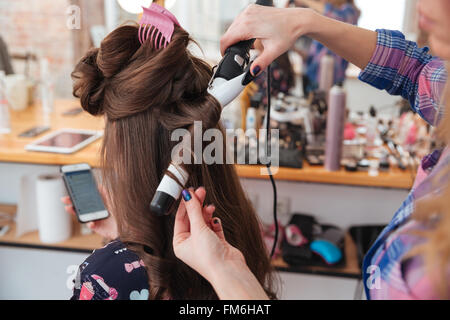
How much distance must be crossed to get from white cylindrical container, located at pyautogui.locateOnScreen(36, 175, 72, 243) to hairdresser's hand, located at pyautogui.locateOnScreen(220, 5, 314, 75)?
43.3 inches

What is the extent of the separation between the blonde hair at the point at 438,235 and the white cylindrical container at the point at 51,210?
1408 millimetres

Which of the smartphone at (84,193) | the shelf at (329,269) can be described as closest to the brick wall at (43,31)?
the smartphone at (84,193)

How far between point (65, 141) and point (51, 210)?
0.26m

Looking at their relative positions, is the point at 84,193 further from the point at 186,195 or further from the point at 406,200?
the point at 406,200

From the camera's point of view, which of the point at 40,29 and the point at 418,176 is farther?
the point at 40,29

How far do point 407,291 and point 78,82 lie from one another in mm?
697

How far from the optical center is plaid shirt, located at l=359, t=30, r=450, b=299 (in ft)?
1.78

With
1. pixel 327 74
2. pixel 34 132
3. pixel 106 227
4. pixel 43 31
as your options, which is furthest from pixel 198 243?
pixel 43 31

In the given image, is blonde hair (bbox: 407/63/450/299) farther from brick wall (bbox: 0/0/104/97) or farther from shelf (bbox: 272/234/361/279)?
brick wall (bbox: 0/0/104/97)

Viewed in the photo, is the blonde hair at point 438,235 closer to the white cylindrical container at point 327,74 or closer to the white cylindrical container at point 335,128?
the white cylindrical container at point 335,128

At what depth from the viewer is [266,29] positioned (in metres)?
0.78

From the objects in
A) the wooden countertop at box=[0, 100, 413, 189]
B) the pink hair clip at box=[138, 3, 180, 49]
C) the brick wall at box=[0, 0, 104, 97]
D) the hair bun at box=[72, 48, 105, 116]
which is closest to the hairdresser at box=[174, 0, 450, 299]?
the pink hair clip at box=[138, 3, 180, 49]

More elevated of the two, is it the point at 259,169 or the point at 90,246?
the point at 259,169

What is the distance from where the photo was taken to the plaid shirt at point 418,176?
54 cm
